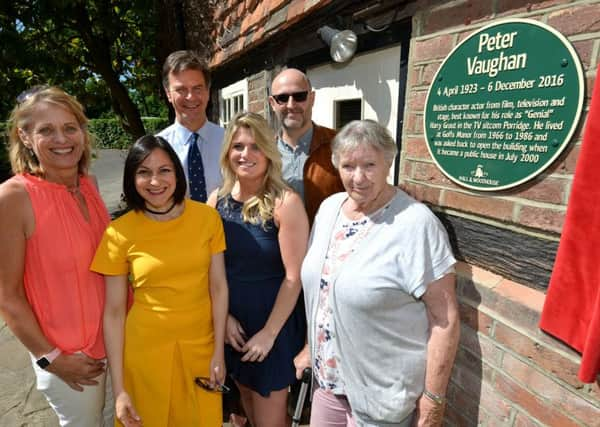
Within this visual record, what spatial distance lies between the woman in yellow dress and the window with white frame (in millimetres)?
2984

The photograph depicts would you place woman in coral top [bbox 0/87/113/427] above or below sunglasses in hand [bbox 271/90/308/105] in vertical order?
below

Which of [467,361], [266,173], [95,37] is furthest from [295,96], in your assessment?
[95,37]

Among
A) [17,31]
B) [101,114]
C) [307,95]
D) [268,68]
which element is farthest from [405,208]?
[101,114]

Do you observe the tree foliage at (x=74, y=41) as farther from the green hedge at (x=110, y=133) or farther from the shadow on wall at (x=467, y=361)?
the green hedge at (x=110, y=133)

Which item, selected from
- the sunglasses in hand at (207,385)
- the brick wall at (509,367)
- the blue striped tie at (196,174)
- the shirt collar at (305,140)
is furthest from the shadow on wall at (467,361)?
the blue striped tie at (196,174)

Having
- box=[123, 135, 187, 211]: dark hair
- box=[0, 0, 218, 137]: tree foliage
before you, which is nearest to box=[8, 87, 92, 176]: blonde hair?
box=[123, 135, 187, 211]: dark hair

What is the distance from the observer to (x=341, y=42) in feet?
7.52

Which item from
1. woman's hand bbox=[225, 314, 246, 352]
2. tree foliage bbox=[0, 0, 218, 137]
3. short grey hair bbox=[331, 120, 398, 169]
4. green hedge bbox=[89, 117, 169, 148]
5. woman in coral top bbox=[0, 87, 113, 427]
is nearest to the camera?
short grey hair bbox=[331, 120, 398, 169]

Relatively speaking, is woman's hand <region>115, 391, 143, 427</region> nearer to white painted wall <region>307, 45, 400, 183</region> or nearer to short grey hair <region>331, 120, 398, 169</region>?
short grey hair <region>331, 120, 398, 169</region>

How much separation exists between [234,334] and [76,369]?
0.77 metres

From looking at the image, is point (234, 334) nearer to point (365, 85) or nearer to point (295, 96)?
point (295, 96)

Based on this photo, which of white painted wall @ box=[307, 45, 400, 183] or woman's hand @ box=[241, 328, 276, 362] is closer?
woman's hand @ box=[241, 328, 276, 362]

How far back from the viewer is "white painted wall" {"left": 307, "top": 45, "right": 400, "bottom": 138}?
221 cm

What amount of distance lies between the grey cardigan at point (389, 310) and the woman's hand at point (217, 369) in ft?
2.23
